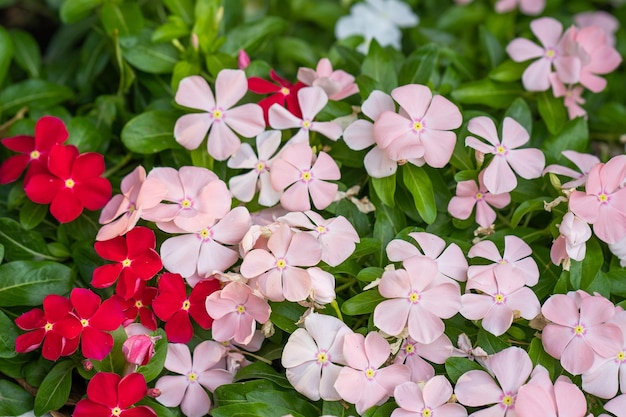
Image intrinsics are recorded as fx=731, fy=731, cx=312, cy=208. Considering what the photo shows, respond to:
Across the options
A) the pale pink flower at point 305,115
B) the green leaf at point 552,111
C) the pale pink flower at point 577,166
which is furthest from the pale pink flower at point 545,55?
the pale pink flower at point 305,115

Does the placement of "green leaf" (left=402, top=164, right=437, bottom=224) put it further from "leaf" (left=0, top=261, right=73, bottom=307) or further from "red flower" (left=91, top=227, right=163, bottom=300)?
"leaf" (left=0, top=261, right=73, bottom=307)

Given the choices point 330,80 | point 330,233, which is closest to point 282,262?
point 330,233

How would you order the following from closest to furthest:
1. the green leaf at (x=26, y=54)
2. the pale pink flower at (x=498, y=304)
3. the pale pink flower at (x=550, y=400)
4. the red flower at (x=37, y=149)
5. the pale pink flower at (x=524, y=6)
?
the pale pink flower at (x=550, y=400), the pale pink flower at (x=498, y=304), the red flower at (x=37, y=149), the green leaf at (x=26, y=54), the pale pink flower at (x=524, y=6)

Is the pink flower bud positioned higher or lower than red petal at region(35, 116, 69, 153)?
lower

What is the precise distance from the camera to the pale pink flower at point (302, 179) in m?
1.35

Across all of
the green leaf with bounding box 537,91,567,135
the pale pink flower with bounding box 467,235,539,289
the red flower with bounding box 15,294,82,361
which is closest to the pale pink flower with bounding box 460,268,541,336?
the pale pink flower with bounding box 467,235,539,289

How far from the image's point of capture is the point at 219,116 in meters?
1.45

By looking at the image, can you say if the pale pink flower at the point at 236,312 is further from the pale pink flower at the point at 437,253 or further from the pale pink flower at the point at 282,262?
the pale pink flower at the point at 437,253

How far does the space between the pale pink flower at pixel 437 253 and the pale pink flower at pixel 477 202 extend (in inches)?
4.3

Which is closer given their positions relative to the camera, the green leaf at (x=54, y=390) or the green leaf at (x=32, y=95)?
the green leaf at (x=54, y=390)

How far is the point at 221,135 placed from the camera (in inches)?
56.8

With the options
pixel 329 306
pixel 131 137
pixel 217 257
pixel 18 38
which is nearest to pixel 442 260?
pixel 329 306

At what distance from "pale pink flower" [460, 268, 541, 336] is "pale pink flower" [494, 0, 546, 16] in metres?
1.07

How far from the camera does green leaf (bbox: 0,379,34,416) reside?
1.34 m
